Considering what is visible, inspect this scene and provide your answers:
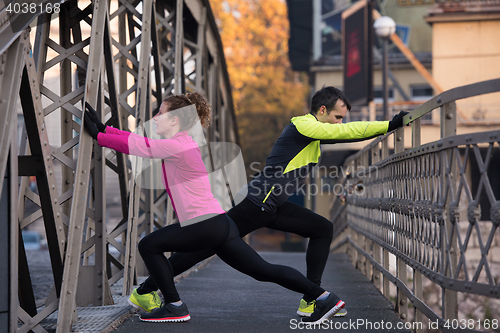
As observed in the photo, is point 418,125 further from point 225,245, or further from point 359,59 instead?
point 359,59

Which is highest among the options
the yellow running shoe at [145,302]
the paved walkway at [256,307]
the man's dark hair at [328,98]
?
the man's dark hair at [328,98]

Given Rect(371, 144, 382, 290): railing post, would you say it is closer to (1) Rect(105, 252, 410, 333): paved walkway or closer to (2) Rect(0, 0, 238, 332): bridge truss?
(1) Rect(105, 252, 410, 333): paved walkway

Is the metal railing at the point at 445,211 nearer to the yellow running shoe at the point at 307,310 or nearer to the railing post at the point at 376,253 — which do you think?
the yellow running shoe at the point at 307,310

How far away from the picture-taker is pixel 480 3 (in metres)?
25.5

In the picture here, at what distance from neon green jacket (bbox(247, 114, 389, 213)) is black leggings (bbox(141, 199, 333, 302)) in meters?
0.09

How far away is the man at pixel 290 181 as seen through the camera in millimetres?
4324

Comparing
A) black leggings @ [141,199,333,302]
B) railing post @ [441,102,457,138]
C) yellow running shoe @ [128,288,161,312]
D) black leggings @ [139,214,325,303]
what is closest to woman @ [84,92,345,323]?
black leggings @ [139,214,325,303]

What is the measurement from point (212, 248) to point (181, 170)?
0.52 m

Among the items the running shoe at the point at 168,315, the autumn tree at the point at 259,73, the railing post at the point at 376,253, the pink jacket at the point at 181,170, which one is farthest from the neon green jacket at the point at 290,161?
the autumn tree at the point at 259,73

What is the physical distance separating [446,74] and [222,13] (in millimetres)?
16920

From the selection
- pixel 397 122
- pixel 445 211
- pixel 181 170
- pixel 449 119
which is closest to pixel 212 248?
pixel 181 170

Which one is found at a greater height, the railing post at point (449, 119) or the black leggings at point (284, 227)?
the railing post at point (449, 119)

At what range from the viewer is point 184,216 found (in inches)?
159

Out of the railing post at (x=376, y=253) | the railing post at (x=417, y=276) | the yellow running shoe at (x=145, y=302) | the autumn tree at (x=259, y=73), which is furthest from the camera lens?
the autumn tree at (x=259, y=73)
